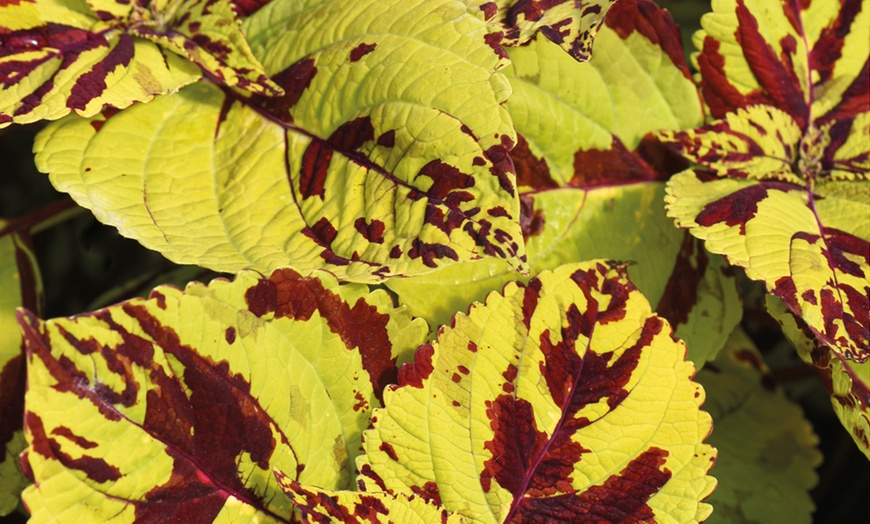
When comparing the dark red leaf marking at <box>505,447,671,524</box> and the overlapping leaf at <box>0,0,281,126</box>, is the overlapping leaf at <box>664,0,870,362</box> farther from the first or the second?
the overlapping leaf at <box>0,0,281,126</box>

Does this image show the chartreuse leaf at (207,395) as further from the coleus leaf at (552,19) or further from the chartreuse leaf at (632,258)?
the coleus leaf at (552,19)

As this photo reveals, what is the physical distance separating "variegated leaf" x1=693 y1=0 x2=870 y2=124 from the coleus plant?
1.2 inches

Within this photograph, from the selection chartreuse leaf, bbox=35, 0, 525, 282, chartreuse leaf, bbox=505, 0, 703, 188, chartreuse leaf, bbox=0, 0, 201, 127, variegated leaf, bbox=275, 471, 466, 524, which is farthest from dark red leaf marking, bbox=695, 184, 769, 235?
chartreuse leaf, bbox=0, 0, 201, 127

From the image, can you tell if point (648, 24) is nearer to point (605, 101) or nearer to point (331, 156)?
point (605, 101)

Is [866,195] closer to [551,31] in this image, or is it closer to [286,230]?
[551,31]

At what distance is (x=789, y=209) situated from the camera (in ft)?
2.43

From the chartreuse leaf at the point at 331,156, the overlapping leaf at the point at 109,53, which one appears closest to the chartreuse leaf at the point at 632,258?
the chartreuse leaf at the point at 331,156

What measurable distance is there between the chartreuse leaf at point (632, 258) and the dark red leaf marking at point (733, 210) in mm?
85

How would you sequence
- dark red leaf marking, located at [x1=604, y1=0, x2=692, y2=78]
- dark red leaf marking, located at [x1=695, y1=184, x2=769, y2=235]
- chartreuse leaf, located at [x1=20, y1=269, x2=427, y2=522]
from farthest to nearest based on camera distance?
dark red leaf marking, located at [x1=604, y1=0, x2=692, y2=78] → dark red leaf marking, located at [x1=695, y1=184, x2=769, y2=235] → chartreuse leaf, located at [x1=20, y1=269, x2=427, y2=522]

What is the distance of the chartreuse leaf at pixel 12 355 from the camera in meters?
0.71

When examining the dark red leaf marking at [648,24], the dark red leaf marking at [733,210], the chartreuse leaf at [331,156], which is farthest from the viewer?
the dark red leaf marking at [648,24]

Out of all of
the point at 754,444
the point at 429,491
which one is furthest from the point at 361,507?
the point at 754,444

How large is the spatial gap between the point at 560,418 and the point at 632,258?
0.22m

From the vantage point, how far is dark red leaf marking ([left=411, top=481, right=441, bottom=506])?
23.4 inches
